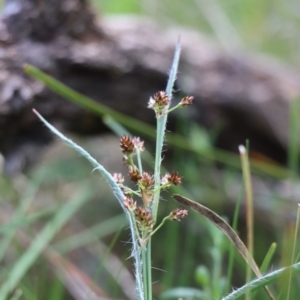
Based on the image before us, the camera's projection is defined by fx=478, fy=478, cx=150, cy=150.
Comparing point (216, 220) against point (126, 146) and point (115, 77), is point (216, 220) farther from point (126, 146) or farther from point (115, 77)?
point (115, 77)

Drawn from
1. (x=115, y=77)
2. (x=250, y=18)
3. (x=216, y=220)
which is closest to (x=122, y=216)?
(x=115, y=77)

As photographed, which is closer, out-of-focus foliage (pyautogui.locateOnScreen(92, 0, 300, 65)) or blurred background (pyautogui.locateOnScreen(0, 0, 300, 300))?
blurred background (pyautogui.locateOnScreen(0, 0, 300, 300))

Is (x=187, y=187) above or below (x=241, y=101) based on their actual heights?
below

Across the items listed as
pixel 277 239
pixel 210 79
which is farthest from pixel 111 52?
pixel 277 239

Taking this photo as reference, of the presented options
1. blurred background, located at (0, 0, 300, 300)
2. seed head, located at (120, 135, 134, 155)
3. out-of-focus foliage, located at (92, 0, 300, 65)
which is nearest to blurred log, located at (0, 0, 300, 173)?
blurred background, located at (0, 0, 300, 300)

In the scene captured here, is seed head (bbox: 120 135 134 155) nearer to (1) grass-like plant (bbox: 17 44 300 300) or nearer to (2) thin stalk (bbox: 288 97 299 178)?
(1) grass-like plant (bbox: 17 44 300 300)

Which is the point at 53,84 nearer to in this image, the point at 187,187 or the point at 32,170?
the point at 32,170
